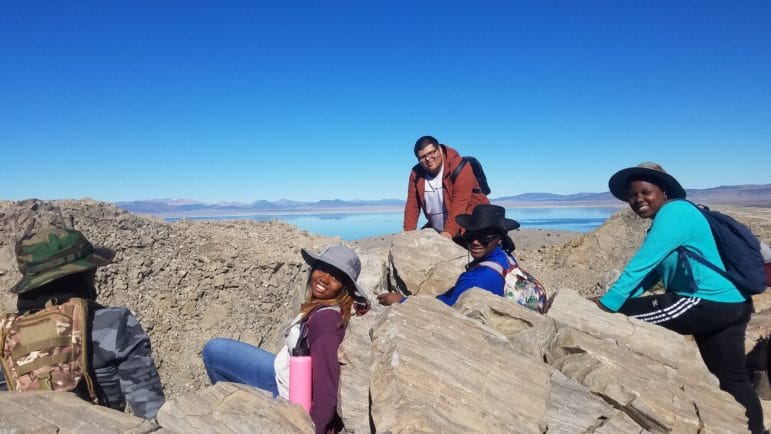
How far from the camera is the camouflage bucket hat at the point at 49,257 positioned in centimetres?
323

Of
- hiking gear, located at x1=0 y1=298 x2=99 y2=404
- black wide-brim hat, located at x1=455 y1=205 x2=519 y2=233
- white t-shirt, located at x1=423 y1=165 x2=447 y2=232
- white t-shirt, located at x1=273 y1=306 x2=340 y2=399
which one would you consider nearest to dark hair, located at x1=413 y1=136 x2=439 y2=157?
white t-shirt, located at x1=423 y1=165 x2=447 y2=232

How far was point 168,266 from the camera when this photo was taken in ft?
35.9

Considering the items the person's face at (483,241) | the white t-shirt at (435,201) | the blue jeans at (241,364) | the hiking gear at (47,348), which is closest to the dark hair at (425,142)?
the white t-shirt at (435,201)

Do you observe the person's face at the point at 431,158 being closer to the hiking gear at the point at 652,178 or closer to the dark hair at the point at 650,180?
the hiking gear at the point at 652,178

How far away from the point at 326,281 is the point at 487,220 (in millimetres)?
2091

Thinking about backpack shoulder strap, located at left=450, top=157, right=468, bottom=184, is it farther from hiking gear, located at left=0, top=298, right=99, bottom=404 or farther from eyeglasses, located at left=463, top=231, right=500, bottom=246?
hiking gear, located at left=0, top=298, right=99, bottom=404

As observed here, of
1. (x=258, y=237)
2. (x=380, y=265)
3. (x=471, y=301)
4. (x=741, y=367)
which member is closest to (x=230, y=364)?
(x=471, y=301)

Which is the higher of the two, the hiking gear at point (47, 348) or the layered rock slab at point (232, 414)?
the hiking gear at point (47, 348)

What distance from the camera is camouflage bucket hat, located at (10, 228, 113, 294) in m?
3.23

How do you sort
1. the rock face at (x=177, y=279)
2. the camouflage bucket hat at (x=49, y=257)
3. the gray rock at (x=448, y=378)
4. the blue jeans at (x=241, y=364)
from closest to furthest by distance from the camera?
the gray rock at (x=448, y=378) → the camouflage bucket hat at (x=49, y=257) → the blue jeans at (x=241, y=364) → the rock face at (x=177, y=279)

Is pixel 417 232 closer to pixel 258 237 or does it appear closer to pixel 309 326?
pixel 309 326

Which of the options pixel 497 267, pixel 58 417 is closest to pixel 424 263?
pixel 497 267

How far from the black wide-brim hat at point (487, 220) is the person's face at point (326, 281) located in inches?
72.2

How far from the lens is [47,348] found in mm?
3107
